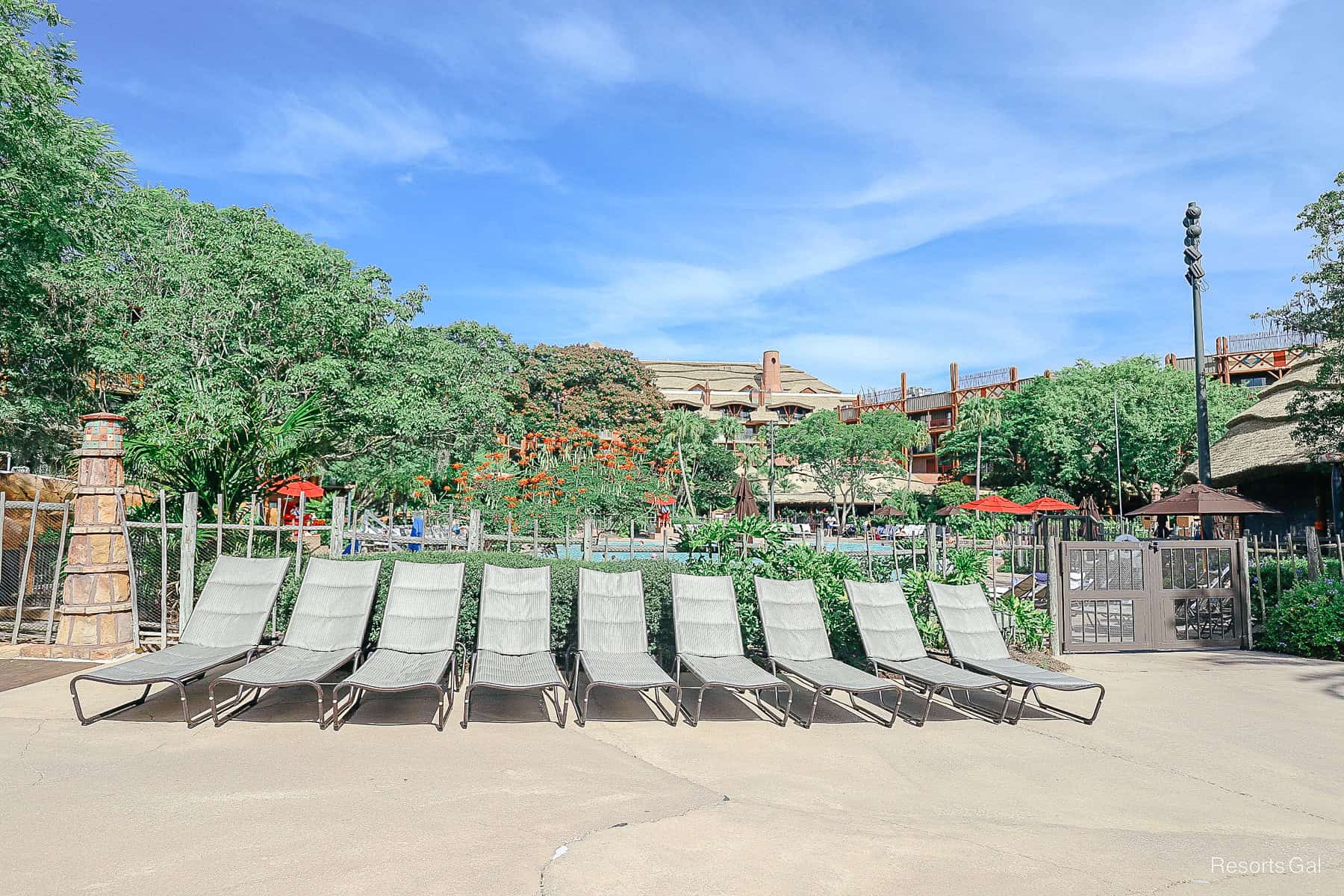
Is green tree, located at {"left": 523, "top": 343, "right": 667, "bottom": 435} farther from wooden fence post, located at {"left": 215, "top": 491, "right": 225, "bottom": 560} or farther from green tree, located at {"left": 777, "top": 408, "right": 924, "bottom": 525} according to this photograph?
wooden fence post, located at {"left": 215, "top": 491, "right": 225, "bottom": 560}

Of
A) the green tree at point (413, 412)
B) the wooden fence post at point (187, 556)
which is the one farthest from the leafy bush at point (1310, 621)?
the green tree at point (413, 412)

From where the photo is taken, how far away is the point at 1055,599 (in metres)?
8.32

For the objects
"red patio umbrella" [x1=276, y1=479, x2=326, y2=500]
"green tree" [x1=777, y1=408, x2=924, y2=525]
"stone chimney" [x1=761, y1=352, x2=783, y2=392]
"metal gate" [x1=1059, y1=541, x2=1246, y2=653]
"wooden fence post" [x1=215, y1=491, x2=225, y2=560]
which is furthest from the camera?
"stone chimney" [x1=761, y1=352, x2=783, y2=392]

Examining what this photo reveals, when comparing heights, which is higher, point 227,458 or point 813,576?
point 227,458

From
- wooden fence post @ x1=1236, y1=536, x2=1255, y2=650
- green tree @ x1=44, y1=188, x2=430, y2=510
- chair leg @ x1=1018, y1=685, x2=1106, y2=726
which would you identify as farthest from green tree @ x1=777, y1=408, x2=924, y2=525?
chair leg @ x1=1018, y1=685, x2=1106, y2=726

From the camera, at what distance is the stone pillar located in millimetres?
6875

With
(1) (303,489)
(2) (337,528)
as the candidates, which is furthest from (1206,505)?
(1) (303,489)

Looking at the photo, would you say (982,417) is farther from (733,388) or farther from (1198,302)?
(733,388)

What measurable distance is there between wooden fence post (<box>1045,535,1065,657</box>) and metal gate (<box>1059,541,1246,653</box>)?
1.2 inches

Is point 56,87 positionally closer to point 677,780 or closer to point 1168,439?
point 677,780

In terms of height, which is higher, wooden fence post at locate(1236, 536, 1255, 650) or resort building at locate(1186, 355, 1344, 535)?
resort building at locate(1186, 355, 1344, 535)

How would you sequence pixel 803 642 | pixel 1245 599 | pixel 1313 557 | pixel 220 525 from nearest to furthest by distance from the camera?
pixel 803 642, pixel 220 525, pixel 1245 599, pixel 1313 557

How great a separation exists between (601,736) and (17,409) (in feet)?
45.9

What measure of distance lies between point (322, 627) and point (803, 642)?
3619 millimetres
